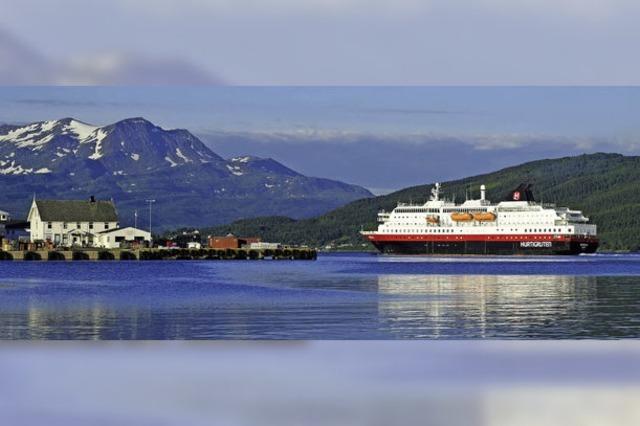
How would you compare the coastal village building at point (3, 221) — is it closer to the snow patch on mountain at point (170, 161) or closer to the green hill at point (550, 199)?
the green hill at point (550, 199)

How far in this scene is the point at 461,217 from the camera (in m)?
64.5

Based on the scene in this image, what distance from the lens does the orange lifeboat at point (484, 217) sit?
6381 centimetres

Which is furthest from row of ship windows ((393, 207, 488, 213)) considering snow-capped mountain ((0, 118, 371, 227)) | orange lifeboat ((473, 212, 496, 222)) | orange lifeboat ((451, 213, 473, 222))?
snow-capped mountain ((0, 118, 371, 227))

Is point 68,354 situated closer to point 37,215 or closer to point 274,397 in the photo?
point 274,397

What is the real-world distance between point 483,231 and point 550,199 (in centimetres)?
5548

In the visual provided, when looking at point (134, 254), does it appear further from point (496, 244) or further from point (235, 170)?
point (235, 170)

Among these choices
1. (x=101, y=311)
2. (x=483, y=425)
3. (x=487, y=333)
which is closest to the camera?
(x=483, y=425)

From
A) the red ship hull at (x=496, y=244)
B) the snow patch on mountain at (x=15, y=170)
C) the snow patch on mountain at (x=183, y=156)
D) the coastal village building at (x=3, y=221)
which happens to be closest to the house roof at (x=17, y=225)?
the coastal village building at (x=3, y=221)

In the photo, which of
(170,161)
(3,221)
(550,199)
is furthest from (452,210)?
(170,161)

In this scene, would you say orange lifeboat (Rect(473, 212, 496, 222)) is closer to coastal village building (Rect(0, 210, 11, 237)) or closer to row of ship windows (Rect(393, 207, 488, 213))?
row of ship windows (Rect(393, 207, 488, 213))

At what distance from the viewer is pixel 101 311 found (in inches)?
693

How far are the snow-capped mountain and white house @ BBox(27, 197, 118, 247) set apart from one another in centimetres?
4571

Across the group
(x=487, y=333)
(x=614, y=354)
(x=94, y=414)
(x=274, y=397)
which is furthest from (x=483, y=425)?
(x=487, y=333)

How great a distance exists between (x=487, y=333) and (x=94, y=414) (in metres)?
6.84
